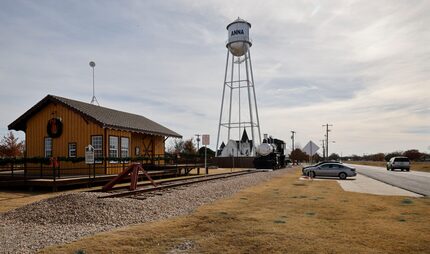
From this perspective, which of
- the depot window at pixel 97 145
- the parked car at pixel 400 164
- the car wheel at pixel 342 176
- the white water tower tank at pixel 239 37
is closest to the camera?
the depot window at pixel 97 145

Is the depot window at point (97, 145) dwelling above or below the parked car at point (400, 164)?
above

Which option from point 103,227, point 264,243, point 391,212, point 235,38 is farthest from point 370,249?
point 235,38

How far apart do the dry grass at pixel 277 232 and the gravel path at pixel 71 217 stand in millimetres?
688

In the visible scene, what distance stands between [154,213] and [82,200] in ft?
7.37

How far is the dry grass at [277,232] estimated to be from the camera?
6.59 metres

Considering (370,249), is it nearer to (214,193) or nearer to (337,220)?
(337,220)

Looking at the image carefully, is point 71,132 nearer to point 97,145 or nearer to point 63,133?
point 63,133

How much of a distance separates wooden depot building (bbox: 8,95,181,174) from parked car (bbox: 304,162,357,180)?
13723 millimetres

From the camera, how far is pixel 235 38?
51.6m

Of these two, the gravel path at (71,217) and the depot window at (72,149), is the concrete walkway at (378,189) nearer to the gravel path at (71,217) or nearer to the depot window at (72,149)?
the gravel path at (71,217)

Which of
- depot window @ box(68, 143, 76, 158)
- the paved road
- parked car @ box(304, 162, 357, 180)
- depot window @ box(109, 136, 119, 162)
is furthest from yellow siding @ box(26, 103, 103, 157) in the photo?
the paved road

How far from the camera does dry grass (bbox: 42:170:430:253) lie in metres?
6.59

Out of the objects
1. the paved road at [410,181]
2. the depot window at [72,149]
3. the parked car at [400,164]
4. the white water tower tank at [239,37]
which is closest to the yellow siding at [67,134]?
the depot window at [72,149]

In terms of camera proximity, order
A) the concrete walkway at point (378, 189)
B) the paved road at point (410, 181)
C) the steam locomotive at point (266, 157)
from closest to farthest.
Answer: the concrete walkway at point (378, 189) < the paved road at point (410, 181) < the steam locomotive at point (266, 157)
